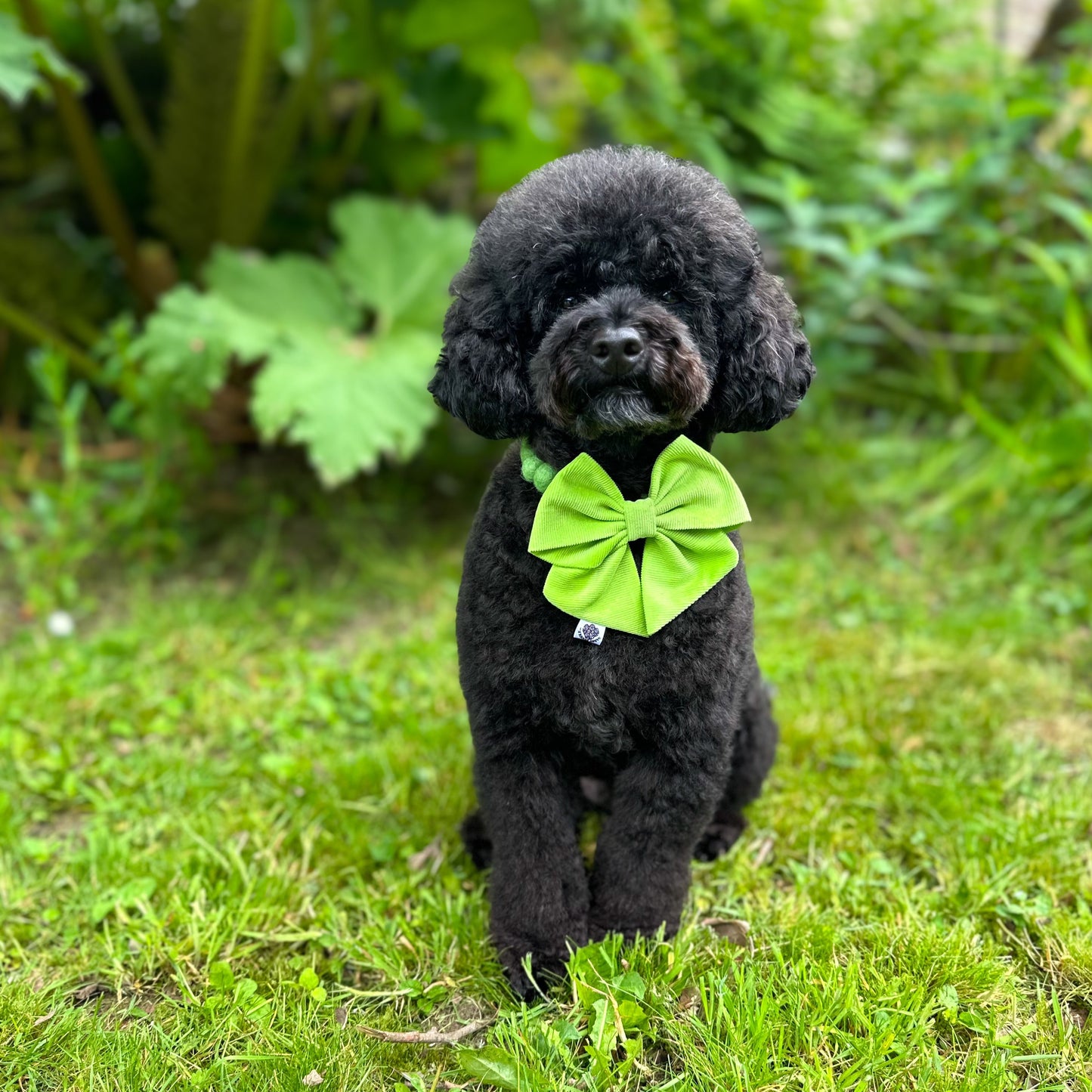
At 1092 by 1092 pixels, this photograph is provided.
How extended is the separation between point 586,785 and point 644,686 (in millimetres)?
537

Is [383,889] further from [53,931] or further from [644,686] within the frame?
[644,686]

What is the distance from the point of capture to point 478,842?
2.34m

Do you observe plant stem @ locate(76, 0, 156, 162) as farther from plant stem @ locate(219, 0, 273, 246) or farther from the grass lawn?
the grass lawn

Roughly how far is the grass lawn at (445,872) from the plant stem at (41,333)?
1009 millimetres

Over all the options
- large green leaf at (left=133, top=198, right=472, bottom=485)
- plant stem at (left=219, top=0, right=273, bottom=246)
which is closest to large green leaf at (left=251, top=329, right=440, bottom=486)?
large green leaf at (left=133, top=198, right=472, bottom=485)

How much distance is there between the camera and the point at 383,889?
227 cm

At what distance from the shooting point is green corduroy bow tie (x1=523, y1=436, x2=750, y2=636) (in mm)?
1803

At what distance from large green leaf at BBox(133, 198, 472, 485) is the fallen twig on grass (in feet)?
5.68

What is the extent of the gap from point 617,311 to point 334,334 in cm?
219

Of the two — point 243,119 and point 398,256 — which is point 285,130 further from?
point 398,256

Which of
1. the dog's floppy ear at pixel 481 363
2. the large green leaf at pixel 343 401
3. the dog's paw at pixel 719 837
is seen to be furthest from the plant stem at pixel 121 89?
the dog's paw at pixel 719 837

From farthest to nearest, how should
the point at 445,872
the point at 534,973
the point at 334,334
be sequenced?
the point at 334,334 < the point at 445,872 < the point at 534,973

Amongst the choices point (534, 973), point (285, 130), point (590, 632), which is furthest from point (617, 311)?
point (285, 130)

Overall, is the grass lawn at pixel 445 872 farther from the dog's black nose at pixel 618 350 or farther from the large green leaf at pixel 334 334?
the dog's black nose at pixel 618 350
